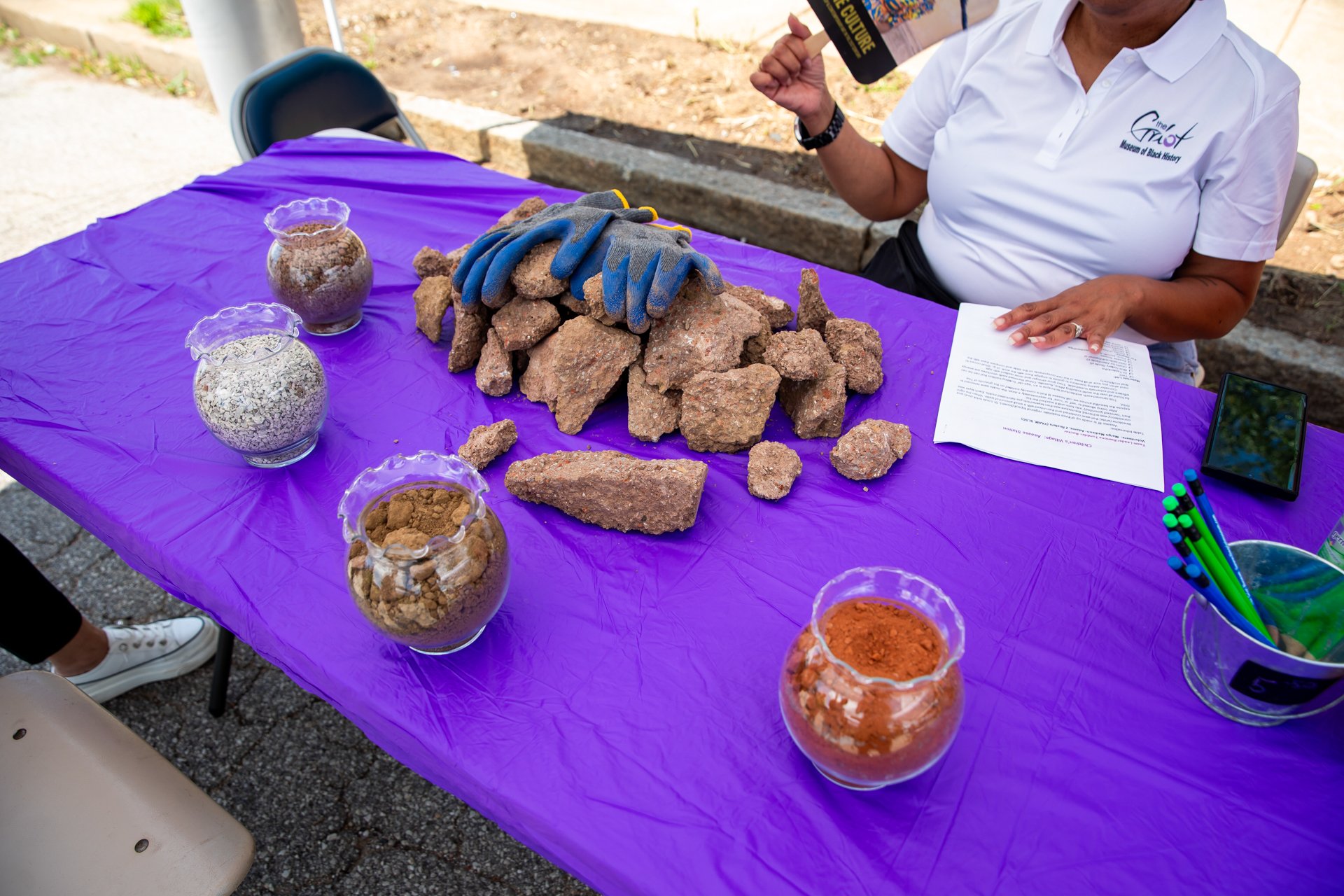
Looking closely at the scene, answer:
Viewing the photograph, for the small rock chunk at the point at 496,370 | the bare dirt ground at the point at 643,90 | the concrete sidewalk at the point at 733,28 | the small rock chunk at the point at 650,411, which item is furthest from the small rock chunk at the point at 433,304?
the concrete sidewalk at the point at 733,28

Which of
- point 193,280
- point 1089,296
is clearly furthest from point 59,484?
point 1089,296

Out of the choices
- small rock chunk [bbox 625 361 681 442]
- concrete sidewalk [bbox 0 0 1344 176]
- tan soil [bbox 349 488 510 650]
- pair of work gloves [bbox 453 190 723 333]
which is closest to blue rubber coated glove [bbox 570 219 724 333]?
pair of work gloves [bbox 453 190 723 333]

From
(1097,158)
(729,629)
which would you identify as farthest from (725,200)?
(729,629)

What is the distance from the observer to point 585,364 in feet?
4.68

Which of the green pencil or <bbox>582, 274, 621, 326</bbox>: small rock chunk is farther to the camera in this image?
<bbox>582, 274, 621, 326</bbox>: small rock chunk

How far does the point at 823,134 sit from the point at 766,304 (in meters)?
0.63

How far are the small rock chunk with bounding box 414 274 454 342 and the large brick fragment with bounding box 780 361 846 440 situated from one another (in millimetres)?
743

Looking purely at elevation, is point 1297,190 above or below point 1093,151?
below

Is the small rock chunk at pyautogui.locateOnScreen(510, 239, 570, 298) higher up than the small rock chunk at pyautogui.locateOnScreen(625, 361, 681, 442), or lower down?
higher up

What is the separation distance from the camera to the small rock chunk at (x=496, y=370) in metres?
1.52

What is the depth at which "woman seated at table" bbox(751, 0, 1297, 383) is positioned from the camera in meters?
1.54

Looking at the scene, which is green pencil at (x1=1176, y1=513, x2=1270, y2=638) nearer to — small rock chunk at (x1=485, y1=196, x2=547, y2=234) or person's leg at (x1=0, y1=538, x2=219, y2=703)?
small rock chunk at (x1=485, y1=196, x2=547, y2=234)

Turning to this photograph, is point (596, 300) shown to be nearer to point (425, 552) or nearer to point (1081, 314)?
point (425, 552)

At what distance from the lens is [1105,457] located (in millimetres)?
1372
